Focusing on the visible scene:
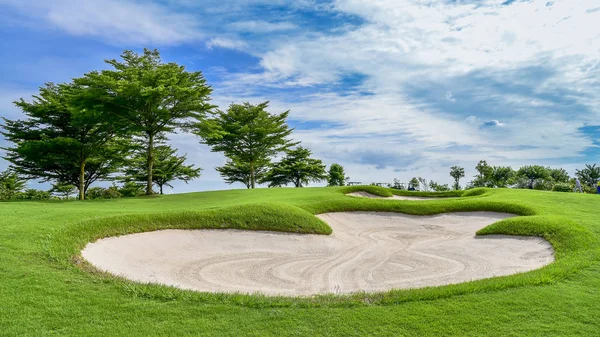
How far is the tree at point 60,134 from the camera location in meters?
24.2

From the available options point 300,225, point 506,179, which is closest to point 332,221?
point 300,225

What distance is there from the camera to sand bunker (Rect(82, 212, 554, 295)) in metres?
7.98

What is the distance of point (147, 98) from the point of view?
78.4 feet

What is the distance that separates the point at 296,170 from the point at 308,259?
36501mm

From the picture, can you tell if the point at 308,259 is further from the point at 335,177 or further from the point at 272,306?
the point at 335,177

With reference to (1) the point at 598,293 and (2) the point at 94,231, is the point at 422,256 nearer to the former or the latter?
(1) the point at 598,293

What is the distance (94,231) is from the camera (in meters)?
9.82

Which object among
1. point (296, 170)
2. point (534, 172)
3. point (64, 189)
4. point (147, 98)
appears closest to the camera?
point (147, 98)

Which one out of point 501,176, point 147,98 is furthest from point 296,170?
point 501,176

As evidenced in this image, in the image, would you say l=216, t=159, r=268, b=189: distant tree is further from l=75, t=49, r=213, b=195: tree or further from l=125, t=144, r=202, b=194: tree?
l=75, t=49, r=213, b=195: tree

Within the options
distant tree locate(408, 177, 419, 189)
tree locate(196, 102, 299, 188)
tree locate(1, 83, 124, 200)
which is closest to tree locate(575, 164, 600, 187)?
distant tree locate(408, 177, 419, 189)

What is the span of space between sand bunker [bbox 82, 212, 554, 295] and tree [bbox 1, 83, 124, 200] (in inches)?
663

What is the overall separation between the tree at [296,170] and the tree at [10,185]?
26.3 metres

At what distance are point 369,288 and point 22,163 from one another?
31.6 m
